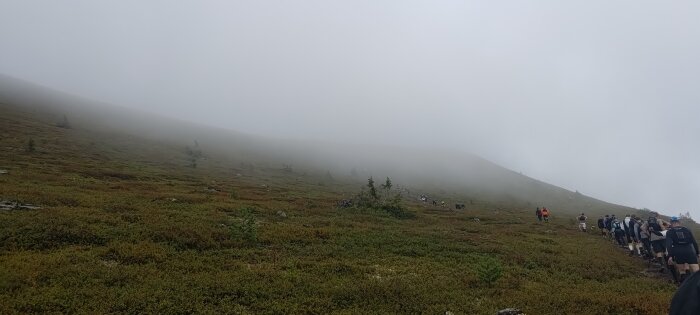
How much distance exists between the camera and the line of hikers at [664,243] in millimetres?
19094

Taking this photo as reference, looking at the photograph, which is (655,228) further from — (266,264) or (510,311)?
(266,264)

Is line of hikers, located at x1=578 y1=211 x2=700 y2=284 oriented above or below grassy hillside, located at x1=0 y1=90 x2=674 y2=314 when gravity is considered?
above

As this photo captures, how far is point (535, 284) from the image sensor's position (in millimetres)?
18844

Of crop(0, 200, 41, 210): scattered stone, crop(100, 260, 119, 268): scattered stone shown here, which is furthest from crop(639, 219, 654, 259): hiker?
crop(0, 200, 41, 210): scattered stone

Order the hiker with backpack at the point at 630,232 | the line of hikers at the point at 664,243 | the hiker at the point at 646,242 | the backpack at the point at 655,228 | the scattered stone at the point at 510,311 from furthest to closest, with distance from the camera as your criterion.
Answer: the hiker with backpack at the point at 630,232, the hiker at the point at 646,242, the backpack at the point at 655,228, the line of hikers at the point at 664,243, the scattered stone at the point at 510,311

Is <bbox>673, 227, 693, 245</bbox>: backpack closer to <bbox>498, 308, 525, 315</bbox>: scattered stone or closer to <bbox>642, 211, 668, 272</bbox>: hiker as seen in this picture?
<bbox>642, 211, 668, 272</bbox>: hiker

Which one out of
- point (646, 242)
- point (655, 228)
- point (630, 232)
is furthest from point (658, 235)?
point (630, 232)

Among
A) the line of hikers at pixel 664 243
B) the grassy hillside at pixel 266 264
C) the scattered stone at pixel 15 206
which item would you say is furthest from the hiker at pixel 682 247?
the scattered stone at pixel 15 206

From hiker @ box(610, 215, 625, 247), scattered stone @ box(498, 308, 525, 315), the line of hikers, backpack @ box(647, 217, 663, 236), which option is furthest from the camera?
hiker @ box(610, 215, 625, 247)

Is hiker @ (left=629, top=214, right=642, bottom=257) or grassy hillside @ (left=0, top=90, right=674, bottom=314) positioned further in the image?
hiker @ (left=629, top=214, right=642, bottom=257)

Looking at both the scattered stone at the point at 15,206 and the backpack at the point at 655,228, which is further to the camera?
the backpack at the point at 655,228

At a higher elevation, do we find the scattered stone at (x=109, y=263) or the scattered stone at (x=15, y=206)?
the scattered stone at (x=109, y=263)

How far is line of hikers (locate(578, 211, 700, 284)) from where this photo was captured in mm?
19094

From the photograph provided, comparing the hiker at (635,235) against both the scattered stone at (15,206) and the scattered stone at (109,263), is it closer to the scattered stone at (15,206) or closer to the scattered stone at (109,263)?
the scattered stone at (109,263)
